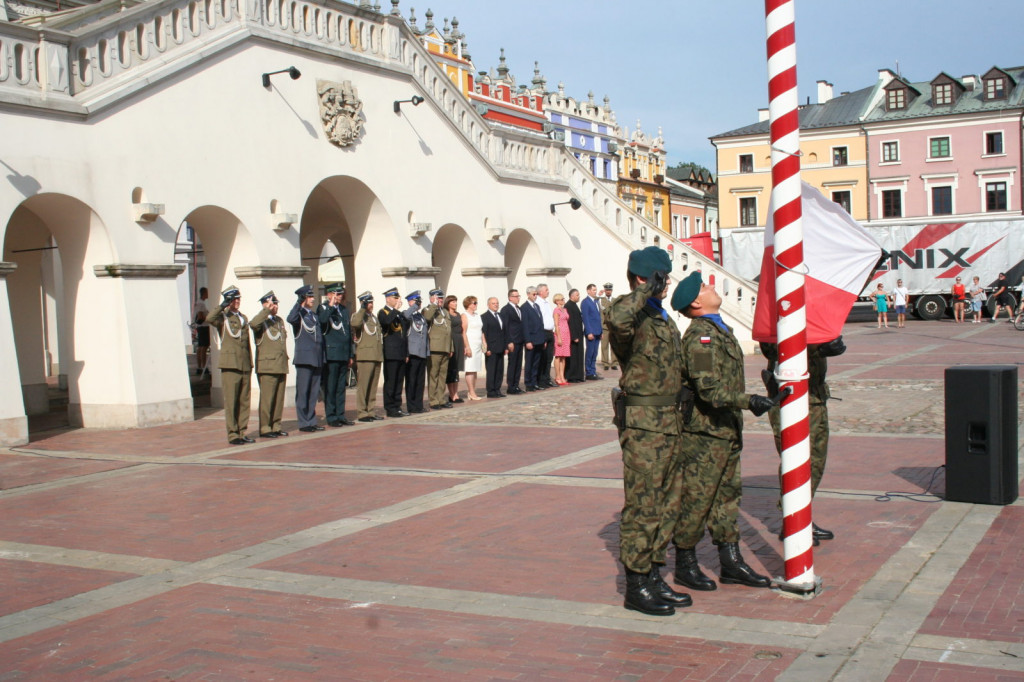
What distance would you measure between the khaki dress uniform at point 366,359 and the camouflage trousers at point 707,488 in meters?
9.62

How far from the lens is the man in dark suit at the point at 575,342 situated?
20.2 metres

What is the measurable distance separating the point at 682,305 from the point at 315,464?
20.3 ft

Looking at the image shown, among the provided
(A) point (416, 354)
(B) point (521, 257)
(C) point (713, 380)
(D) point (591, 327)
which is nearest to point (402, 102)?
(D) point (591, 327)

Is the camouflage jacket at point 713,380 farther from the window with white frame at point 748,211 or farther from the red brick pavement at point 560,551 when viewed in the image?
the window with white frame at point 748,211

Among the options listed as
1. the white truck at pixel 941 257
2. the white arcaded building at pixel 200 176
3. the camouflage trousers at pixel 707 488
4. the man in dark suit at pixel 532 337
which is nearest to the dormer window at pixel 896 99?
the white truck at pixel 941 257

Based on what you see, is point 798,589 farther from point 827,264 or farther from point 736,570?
point 827,264

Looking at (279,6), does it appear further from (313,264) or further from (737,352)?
(737,352)

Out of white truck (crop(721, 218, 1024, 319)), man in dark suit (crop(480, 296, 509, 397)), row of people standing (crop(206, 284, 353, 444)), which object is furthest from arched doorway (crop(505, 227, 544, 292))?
white truck (crop(721, 218, 1024, 319))

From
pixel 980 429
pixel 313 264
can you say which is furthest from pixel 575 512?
pixel 313 264

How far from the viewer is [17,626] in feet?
19.0

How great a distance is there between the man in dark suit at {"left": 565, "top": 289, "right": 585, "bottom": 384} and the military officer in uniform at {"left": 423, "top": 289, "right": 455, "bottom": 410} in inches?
158

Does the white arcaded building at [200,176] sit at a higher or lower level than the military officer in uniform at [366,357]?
higher

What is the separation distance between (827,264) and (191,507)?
223 inches

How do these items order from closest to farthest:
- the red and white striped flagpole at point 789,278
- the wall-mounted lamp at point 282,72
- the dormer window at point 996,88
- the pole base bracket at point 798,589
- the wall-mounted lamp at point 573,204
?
1. the pole base bracket at point 798,589
2. the red and white striped flagpole at point 789,278
3. the wall-mounted lamp at point 282,72
4. the wall-mounted lamp at point 573,204
5. the dormer window at point 996,88
